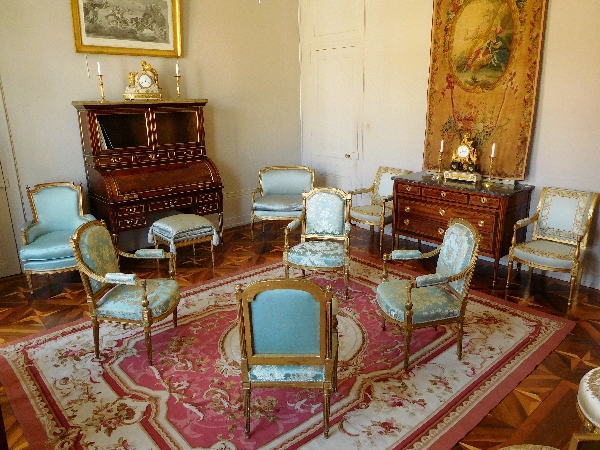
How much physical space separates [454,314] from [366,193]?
2.84 m

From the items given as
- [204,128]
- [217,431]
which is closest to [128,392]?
[217,431]

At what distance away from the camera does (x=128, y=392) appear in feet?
7.94

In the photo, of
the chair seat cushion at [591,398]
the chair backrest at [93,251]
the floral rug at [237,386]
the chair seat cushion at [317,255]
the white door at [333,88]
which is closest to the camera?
the chair seat cushion at [591,398]

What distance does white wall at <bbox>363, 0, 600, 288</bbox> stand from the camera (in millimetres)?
3469

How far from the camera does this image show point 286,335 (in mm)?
1942

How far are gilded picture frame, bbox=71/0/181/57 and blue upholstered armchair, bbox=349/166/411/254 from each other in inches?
97.9

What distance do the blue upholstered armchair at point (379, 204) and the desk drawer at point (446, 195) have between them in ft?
1.77

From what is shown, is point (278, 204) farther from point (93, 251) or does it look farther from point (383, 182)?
point (93, 251)

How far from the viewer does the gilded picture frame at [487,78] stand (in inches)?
146

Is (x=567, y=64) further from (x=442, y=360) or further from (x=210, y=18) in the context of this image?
(x=210, y=18)

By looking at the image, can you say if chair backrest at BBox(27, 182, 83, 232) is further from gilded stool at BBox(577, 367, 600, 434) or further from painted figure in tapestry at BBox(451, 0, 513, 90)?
gilded stool at BBox(577, 367, 600, 434)

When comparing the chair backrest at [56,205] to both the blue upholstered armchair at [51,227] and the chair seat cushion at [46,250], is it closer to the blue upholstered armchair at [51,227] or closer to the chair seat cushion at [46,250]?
the blue upholstered armchair at [51,227]

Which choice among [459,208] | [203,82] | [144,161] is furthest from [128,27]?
[459,208]

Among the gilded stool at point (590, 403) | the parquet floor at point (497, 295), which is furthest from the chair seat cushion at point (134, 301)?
the gilded stool at point (590, 403)
